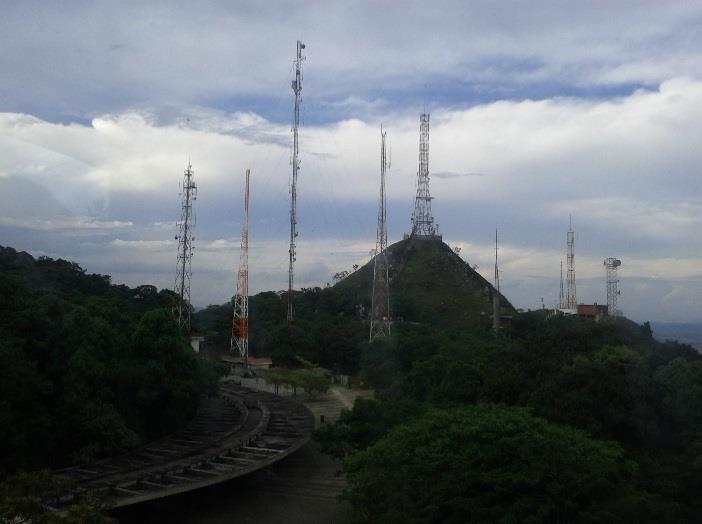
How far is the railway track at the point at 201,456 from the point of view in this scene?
15.2m

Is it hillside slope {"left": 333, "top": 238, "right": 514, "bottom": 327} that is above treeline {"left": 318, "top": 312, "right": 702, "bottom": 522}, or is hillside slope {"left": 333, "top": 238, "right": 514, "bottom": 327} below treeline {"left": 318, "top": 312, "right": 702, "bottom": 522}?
above

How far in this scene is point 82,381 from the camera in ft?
62.1

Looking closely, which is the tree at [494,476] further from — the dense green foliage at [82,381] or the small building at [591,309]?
the small building at [591,309]

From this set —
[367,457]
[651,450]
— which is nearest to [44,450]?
[367,457]

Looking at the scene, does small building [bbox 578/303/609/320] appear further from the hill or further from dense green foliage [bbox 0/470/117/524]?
dense green foliage [bbox 0/470/117/524]

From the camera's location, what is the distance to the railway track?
1518 centimetres

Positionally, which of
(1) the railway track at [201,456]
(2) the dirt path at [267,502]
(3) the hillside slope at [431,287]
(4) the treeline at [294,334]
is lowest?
(2) the dirt path at [267,502]

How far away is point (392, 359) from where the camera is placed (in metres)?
35.1

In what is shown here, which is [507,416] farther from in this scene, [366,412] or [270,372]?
[270,372]

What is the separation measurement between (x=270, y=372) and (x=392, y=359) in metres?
7.23

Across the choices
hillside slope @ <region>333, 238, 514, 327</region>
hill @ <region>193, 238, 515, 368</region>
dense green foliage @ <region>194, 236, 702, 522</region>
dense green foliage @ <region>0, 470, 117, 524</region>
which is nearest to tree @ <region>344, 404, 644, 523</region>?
dense green foliage @ <region>194, 236, 702, 522</region>

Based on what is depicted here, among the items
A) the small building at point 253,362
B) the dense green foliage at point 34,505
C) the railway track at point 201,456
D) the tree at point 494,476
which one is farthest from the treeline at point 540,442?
the small building at point 253,362

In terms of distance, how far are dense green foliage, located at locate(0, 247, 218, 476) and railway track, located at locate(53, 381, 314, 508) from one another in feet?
2.45

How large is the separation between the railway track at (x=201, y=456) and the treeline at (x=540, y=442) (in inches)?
98.7
